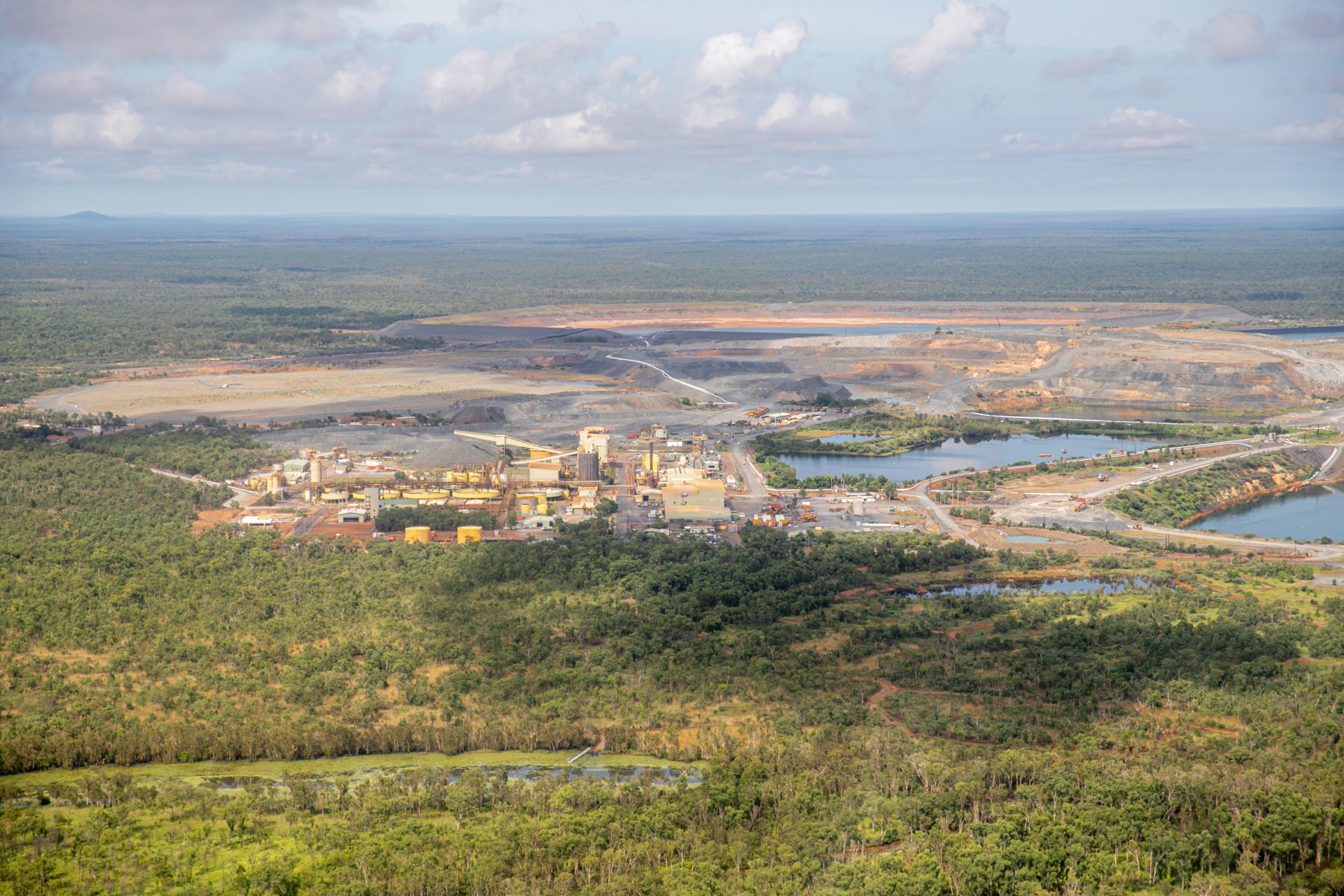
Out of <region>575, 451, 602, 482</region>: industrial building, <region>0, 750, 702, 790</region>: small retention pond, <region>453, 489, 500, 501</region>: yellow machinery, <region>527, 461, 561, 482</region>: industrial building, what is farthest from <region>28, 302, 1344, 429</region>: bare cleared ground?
<region>0, 750, 702, 790</region>: small retention pond

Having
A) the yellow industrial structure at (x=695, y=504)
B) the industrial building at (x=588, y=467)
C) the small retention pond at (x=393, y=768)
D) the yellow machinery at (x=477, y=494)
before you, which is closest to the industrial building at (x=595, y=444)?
the industrial building at (x=588, y=467)

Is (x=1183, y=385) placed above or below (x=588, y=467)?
above

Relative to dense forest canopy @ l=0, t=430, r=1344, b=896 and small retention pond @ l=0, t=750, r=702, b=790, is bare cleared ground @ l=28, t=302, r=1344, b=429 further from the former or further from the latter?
small retention pond @ l=0, t=750, r=702, b=790

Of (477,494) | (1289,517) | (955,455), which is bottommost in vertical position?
(1289,517)

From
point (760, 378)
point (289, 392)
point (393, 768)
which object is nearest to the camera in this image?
point (393, 768)

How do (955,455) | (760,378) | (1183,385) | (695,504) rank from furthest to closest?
(760,378), (1183,385), (955,455), (695,504)

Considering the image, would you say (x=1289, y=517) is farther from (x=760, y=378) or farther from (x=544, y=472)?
(x=760, y=378)

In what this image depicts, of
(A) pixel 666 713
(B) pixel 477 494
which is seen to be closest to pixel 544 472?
(B) pixel 477 494

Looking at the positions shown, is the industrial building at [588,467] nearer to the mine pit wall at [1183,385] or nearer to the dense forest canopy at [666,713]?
the dense forest canopy at [666,713]
